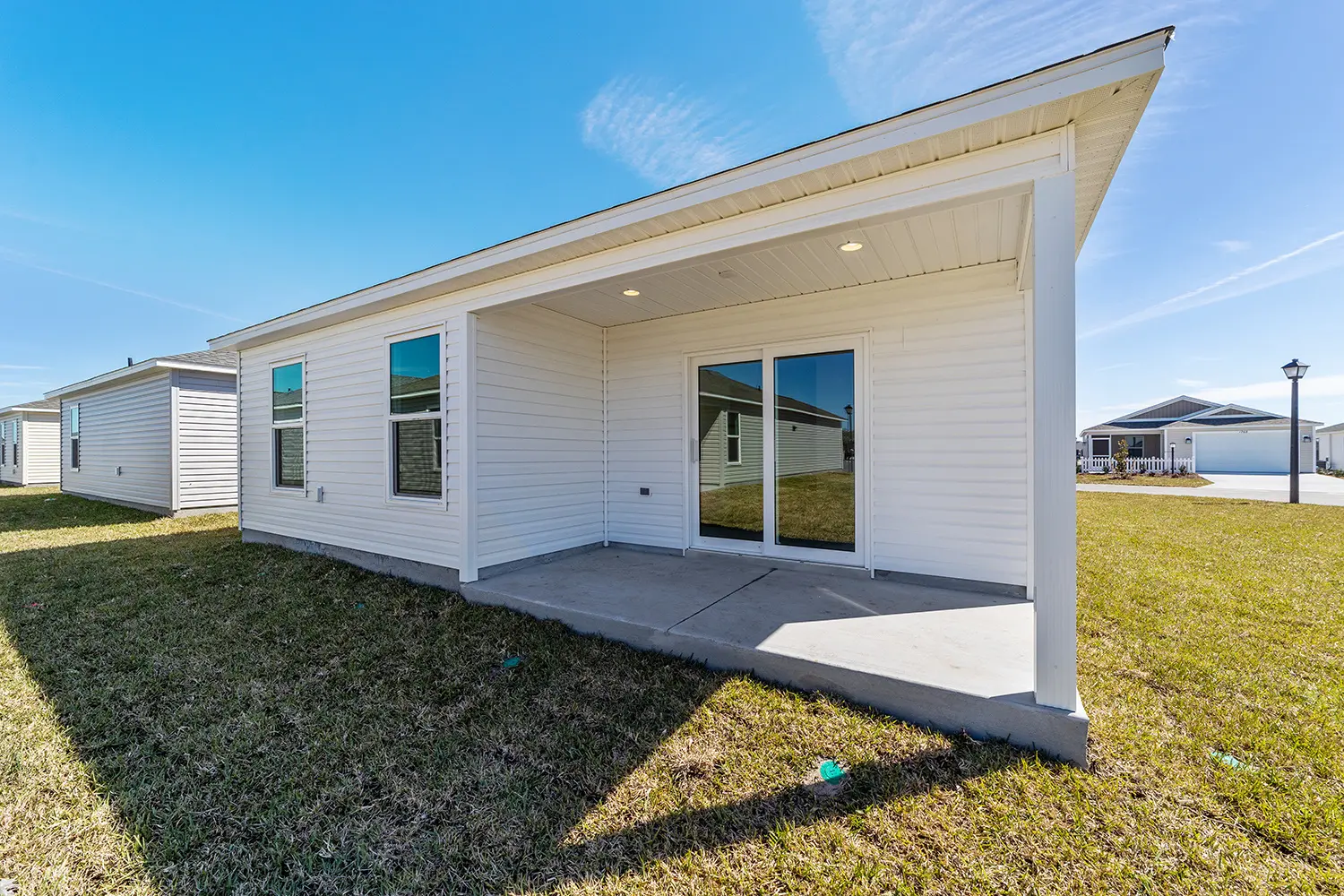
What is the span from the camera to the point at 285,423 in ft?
20.5

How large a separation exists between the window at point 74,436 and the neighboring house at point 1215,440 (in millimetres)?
34090

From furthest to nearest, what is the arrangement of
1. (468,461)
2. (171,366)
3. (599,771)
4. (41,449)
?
(41,449), (171,366), (468,461), (599,771)

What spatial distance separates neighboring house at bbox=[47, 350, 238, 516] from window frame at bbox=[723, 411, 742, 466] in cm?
888

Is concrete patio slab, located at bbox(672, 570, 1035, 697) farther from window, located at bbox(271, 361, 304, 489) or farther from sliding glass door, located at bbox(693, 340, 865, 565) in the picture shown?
window, located at bbox(271, 361, 304, 489)

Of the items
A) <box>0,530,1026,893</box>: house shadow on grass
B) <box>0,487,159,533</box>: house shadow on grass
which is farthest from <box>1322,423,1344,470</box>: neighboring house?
<box>0,487,159,533</box>: house shadow on grass

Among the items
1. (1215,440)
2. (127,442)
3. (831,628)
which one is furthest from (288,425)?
(1215,440)

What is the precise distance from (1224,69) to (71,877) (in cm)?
933

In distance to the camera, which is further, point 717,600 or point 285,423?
point 285,423

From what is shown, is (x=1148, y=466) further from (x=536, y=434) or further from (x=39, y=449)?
(x=39, y=449)

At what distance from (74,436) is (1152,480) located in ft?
105

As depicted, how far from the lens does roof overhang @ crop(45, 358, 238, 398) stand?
30.2 feet

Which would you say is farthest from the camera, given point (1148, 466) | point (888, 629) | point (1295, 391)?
point (1148, 466)

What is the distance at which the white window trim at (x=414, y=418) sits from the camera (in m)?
4.61

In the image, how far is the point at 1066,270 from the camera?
2.16 meters
